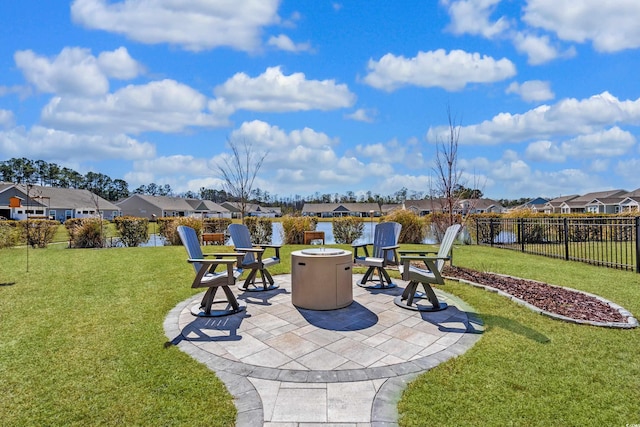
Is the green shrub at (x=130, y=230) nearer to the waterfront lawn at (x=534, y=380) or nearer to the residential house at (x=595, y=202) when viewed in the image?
the waterfront lawn at (x=534, y=380)

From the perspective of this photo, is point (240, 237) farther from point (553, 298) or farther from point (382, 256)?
point (553, 298)

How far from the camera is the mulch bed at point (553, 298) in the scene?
4.24 metres

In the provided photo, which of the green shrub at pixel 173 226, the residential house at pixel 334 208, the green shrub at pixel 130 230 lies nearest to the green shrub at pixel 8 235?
the green shrub at pixel 130 230

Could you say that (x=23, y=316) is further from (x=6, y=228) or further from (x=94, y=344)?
(x=6, y=228)

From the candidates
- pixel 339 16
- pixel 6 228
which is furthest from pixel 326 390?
pixel 6 228

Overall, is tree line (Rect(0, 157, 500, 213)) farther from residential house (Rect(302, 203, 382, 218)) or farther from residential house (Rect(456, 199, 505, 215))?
residential house (Rect(456, 199, 505, 215))

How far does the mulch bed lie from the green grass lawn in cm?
37

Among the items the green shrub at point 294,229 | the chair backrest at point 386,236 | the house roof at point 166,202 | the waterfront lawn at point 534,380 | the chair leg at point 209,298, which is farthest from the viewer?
the house roof at point 166,202

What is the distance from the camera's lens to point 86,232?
13555 mm

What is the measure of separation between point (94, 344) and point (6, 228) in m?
13.7

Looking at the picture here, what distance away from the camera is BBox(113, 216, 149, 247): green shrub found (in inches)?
568

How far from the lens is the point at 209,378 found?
9.11 ft

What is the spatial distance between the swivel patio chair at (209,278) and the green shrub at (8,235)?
517 inches

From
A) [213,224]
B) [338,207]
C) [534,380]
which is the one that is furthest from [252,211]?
[534,380]
